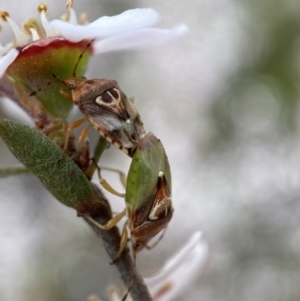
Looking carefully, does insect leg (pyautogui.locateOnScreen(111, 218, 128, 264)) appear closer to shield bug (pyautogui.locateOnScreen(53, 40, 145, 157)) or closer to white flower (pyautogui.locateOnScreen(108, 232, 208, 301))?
shield bug (pyautogui.locateOnScreen(53, 40, 145, 157))

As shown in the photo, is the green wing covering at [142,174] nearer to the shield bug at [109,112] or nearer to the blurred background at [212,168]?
the shield bug at [109,112]

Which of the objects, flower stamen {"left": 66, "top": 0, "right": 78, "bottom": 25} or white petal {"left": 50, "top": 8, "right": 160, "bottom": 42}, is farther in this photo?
flower stamen {"left": 66, "top": 0, "right": 78, "bottom": 25}

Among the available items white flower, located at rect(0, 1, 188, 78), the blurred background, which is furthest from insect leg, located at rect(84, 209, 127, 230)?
the blurred background

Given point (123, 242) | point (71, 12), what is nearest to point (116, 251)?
point (123, 242)

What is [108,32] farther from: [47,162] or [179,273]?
[179,273]

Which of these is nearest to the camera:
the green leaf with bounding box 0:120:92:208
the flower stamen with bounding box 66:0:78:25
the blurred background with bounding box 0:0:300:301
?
the green leaf with bounding box 0:120:92:208
